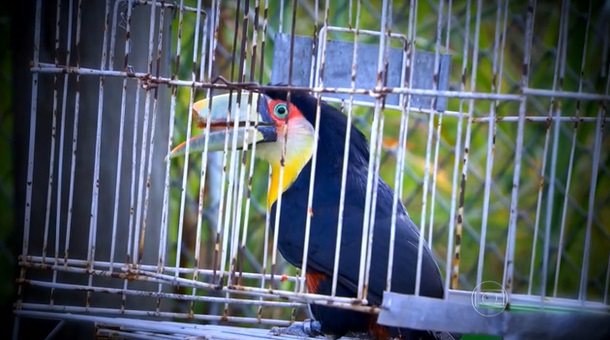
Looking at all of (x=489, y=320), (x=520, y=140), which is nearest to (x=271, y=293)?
(x=489, y=320)

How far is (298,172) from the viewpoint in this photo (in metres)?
1.96

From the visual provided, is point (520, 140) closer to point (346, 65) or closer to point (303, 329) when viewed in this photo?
point (346, 65)

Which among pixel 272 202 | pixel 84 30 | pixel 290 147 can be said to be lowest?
pixel 272 202

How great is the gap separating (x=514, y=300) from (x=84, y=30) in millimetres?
1052

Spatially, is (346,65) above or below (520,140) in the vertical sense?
above

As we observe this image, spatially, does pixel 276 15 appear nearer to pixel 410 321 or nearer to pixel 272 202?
pixel 272 202

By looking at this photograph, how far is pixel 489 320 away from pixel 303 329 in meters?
0.55

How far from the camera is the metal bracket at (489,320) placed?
136 centimetres

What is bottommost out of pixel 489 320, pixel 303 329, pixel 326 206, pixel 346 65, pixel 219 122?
pixel 303 329

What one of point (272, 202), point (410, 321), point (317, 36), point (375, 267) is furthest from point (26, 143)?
point (410, 321)

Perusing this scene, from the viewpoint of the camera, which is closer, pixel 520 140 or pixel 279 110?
pixel 520 140

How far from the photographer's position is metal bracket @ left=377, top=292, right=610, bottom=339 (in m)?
1.36

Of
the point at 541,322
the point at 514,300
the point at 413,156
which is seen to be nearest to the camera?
the point at 541,322

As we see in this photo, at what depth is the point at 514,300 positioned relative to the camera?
1.74m
